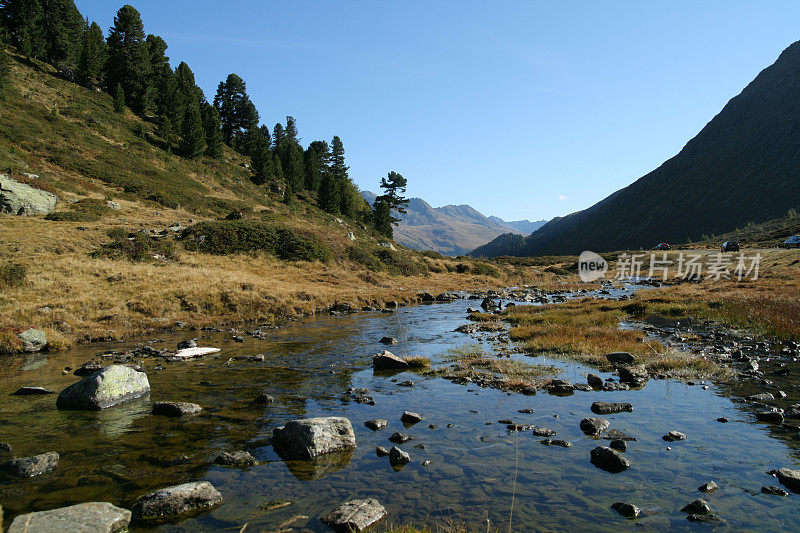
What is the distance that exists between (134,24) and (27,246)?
3281 inches

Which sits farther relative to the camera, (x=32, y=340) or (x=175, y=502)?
(x=32, y=340)

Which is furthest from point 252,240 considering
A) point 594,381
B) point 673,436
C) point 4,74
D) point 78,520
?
point 4,74

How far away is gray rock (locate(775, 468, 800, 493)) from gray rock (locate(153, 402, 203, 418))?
43.2 ft

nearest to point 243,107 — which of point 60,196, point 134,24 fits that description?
point 134,24

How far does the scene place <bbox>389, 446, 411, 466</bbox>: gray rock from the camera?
328 inches

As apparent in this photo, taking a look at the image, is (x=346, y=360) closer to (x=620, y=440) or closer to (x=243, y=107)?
(x=620, y=440)

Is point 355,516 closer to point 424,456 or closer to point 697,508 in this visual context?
point 424,456

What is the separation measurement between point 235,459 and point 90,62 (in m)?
98.6

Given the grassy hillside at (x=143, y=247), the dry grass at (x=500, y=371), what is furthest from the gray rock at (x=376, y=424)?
the grassy hillside at (x=143, y=247)

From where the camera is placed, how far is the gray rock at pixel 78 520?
5602mm

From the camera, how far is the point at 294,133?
135125 mm

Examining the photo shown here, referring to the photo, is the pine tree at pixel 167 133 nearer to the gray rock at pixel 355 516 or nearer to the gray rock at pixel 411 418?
the gray rock at pixel 411 418

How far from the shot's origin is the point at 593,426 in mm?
9719

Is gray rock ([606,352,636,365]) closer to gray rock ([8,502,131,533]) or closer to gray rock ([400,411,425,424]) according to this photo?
gray rock ([400,411,425,424])
